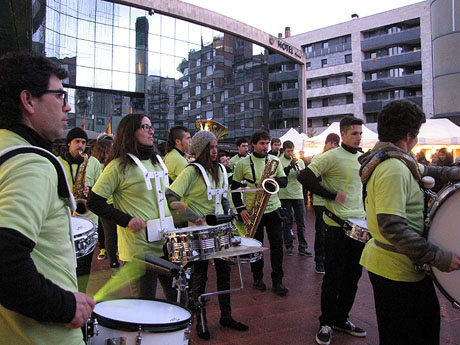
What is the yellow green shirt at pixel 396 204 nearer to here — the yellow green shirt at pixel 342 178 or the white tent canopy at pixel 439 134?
the yellow green shirt at pixel 342 178

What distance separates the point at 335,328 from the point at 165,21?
86.7ft

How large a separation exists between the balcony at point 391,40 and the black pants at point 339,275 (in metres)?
51.0

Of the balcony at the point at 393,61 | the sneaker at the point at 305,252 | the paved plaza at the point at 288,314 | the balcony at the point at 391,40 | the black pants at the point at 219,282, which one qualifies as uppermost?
the balcony at the point at 391,40

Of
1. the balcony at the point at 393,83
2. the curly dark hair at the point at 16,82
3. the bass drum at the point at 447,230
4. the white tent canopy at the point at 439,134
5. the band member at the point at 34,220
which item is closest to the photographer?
the band member at the point at 34,220

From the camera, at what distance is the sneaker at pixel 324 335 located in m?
3.59

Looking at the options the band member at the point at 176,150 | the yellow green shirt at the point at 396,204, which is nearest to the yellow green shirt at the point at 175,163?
the band member at the point at 176,150

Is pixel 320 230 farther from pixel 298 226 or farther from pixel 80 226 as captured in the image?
pixel 80 226

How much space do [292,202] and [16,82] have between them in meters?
6.89

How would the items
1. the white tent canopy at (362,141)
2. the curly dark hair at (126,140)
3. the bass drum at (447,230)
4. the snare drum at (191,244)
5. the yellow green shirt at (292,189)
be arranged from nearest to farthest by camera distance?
the bass drum at (447,230)
the snare drum at (191,244)
the curly dark hair at (126,140)
the yellow green shirt at (292,189)
the white tent canopy at (362,141)

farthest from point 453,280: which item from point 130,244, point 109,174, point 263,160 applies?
point 263,160

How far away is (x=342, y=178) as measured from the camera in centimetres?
407

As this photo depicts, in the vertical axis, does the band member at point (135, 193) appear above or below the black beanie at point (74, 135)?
below

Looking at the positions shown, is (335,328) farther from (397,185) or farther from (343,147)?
(397,185)

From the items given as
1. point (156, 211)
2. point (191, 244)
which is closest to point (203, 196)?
point (156, 211)
